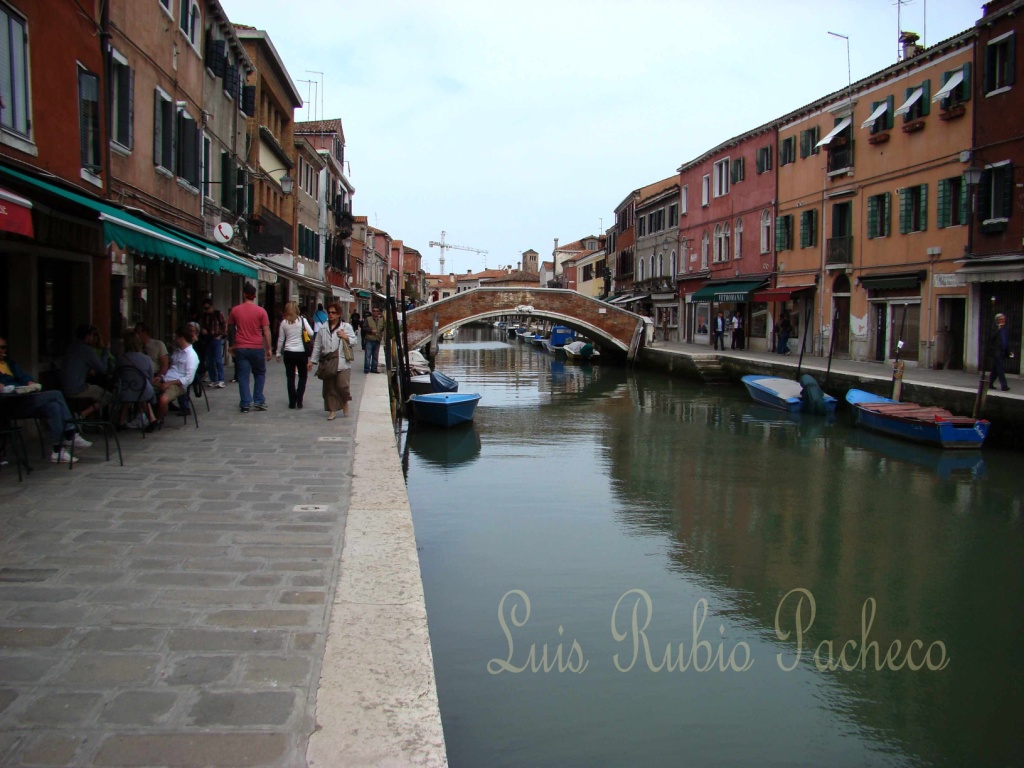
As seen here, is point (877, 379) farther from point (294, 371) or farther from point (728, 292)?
point (728, 292)

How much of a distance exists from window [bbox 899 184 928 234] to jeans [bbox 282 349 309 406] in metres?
16.4

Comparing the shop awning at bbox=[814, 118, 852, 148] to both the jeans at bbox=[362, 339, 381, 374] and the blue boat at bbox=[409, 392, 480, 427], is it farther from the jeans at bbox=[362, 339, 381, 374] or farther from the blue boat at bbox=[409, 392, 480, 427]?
the jeans at bbox=[362, 339, 381, 374]

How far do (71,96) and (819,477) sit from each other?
10788mm

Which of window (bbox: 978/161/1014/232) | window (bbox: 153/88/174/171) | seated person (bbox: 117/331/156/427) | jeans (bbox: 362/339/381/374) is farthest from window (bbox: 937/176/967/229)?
seated person (bbox: 117/331/156/427)

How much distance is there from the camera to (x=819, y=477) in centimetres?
1327

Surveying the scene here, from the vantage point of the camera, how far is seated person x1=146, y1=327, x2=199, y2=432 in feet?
28.9

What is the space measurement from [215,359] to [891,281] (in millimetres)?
16619

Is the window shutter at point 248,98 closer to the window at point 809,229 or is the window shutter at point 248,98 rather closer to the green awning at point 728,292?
the window at point 809,229

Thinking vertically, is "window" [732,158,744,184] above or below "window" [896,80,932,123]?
above

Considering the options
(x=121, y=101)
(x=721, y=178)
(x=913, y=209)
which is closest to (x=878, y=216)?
(x=913, y=209)

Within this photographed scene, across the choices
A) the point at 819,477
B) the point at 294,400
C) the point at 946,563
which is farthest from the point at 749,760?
the point at 819,477

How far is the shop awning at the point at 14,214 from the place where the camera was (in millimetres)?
5586

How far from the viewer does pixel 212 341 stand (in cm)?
1395

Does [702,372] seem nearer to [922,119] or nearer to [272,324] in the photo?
[922,119]
